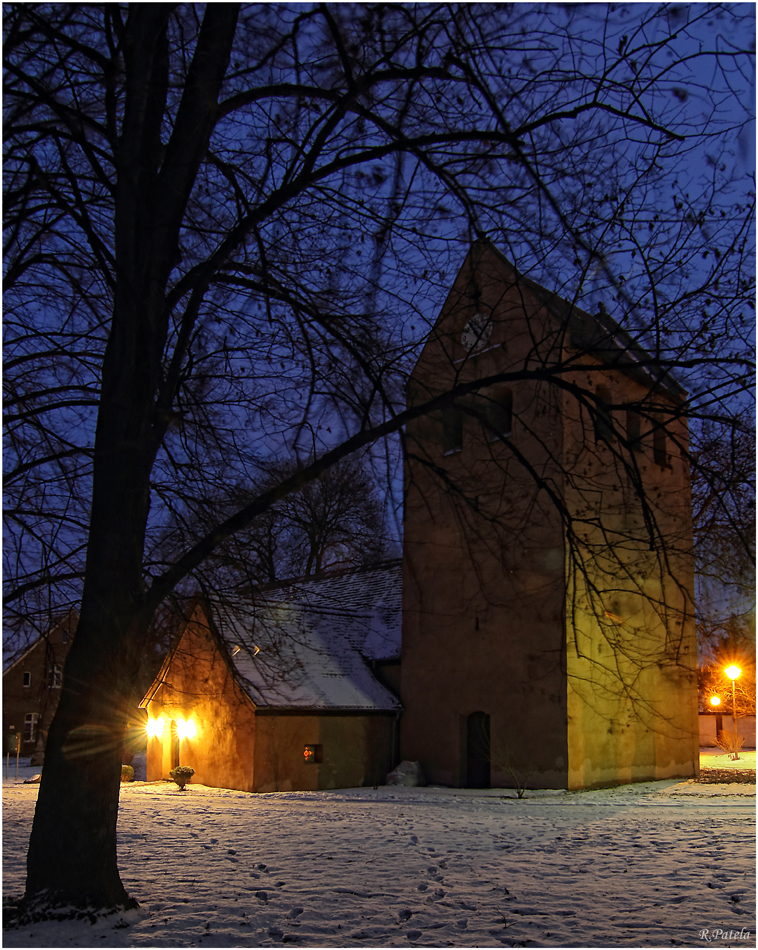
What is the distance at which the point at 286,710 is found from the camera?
2112cm

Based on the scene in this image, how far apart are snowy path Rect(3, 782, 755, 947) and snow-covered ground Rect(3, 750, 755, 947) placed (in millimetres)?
22

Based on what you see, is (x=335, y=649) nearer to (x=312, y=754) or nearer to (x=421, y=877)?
(x=312, y=754)

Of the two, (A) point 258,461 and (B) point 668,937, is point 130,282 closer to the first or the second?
(A) point 258,461

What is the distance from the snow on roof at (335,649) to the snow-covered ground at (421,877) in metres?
6.43

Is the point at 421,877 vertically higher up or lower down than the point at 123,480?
lower down

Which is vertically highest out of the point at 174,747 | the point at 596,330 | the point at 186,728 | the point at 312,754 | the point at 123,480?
the point at 596,330

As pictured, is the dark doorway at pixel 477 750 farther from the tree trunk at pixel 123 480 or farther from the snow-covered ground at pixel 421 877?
the tree trunk at pixel 123 480

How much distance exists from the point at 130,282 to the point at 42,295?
2.00 metres

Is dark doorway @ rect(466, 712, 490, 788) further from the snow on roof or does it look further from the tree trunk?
the tree trunk

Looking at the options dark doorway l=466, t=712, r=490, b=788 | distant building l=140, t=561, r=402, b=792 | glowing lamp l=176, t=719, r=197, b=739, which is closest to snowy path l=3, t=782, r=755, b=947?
distant building l=140, t=561, r=402, b=792

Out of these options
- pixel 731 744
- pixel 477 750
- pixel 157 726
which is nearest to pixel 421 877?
pixel 477 750

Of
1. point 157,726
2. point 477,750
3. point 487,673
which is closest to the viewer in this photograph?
point 487,673

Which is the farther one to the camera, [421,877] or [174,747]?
[174,747]

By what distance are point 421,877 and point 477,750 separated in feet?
44.5
